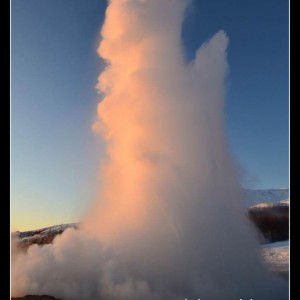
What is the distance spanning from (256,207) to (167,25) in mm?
2584

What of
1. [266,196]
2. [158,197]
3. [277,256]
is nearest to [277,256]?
[277,256]

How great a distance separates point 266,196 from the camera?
455 cm

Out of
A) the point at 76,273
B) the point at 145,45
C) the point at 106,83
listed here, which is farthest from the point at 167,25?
the point at 76,273

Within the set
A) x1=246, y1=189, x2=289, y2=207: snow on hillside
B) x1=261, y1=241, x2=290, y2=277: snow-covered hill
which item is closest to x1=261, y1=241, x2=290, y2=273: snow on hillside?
x1=261, y1=241, x2=290, y2=277: snow-covered hill

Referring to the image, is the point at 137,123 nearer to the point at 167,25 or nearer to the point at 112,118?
the point at 112,118

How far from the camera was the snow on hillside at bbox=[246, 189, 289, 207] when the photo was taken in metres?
4.50

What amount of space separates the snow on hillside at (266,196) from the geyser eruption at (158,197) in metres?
0.15

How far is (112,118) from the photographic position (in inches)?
182

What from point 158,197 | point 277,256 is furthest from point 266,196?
point 158,197

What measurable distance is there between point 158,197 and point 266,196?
1359 mm

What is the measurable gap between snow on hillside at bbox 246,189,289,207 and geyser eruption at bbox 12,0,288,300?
0.15m

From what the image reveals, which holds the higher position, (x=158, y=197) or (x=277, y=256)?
(x=158, y=197)

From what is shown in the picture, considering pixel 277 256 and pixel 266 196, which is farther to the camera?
pixel 266 196

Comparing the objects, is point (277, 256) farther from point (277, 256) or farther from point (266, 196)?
point (266, 196)
